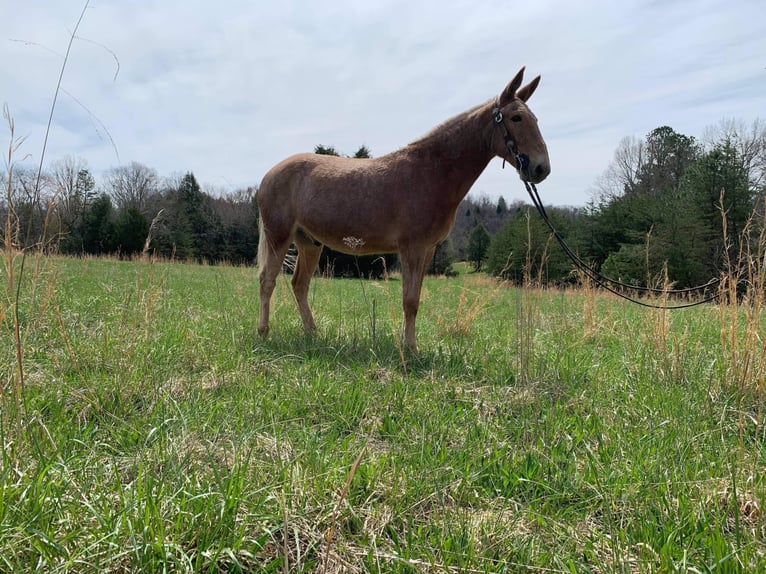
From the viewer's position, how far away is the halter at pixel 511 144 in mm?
3639

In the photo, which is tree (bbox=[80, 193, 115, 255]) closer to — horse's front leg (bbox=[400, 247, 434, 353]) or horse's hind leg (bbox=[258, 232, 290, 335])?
horse's hind leg (bbox=[258, 232, 290, 335])

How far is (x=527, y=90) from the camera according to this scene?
3854 millimetres

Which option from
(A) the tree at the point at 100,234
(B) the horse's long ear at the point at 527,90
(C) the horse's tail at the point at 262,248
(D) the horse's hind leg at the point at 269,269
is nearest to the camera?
(B) the horse's long ear at the point at 527,90

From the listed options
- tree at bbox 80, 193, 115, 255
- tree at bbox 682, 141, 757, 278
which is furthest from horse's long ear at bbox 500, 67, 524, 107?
tree at bbox 682, 141, 757, 278

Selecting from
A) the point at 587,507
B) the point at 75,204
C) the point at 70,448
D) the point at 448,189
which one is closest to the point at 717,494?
the point at 587,507

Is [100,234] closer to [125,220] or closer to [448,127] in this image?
[125,220]

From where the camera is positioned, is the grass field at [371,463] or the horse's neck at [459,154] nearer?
the grass field at [371,463]

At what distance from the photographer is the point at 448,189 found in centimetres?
397

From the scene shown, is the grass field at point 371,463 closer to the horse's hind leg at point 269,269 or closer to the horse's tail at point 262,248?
the horse's hind leg at point 269,269

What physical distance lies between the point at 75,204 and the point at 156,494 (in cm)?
271

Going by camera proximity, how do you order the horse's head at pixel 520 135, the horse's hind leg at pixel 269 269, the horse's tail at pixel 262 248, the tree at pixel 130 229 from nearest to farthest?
1. the horse's head at pixel 520 135
2. the horse's hind leg at pixel 269 269
3. the horse's tail at pixel 262 248
4. the tree at pixel 130 229

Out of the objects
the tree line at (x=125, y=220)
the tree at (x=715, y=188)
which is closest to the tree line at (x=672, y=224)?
the tree at (x=715, y=188)

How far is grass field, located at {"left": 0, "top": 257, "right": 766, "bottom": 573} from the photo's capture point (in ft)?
4.15

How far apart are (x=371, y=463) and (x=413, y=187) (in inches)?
111
